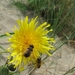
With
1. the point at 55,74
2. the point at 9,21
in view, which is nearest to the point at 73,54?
the point at 55,74

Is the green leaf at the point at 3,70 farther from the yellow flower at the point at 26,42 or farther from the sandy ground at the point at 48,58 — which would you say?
the sandy ground at the point at 48,58

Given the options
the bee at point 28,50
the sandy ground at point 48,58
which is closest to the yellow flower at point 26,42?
the bee at point 28,50

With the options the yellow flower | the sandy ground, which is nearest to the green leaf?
the yellow flower

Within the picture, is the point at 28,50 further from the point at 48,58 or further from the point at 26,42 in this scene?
the point at 48,58

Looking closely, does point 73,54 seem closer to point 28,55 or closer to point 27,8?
point 27,8

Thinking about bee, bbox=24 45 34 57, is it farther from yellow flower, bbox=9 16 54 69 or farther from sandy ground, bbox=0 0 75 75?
sandy ground, bbox=0 0 75 75

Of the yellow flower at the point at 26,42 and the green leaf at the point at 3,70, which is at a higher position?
the yellow flower at the point at 26,42
